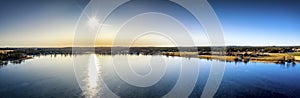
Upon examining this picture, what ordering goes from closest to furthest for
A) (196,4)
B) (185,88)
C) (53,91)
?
(196,4), (53,91), (185,88)

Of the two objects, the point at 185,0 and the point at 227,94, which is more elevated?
the point at 185,0

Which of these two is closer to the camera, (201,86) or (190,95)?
(190,95)

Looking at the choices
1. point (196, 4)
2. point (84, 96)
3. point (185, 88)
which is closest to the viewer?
point (196, 4)

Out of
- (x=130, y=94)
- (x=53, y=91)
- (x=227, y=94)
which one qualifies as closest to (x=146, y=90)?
(x=130, y=94)

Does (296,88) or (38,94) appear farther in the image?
(296,88)

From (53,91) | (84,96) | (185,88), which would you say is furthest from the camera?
(185,88)

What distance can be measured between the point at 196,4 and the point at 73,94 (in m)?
8.27

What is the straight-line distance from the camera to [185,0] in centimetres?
1176

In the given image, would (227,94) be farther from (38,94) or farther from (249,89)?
(38,94)

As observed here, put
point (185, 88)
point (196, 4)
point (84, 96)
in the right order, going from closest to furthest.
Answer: point (196, 4)
point (84, 96)
point (185, 88)

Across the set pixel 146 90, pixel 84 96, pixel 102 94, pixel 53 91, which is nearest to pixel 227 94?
pixel 146 90

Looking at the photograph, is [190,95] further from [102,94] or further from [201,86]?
[102,94]

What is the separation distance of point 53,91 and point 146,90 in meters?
5.60

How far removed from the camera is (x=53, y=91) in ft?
45.6
